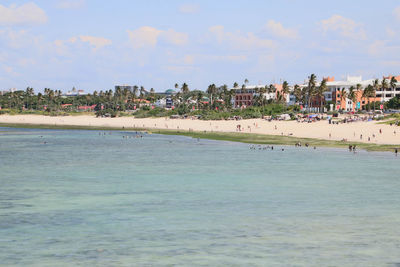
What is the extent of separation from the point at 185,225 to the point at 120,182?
18211 mm

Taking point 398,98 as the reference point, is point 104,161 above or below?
below

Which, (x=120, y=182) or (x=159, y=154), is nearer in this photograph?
(x=120, y=182)

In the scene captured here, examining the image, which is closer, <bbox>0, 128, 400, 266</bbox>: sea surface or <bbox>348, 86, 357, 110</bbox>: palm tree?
<bbox>0, 128, 400, 266</bbox>: sea surface

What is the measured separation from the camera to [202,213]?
33.9m

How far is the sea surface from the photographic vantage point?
24.9 metres

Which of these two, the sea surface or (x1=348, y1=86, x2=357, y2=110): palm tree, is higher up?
(x1=348, y1=86, x2=357, y2=110): palm tree

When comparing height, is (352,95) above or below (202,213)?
above

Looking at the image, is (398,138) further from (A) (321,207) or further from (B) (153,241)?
(B) (153,241)

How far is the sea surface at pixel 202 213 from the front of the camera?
81.7 ft

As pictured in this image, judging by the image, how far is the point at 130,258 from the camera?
2438 cm

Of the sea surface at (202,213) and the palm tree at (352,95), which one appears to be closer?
the sea surface at (202,213)

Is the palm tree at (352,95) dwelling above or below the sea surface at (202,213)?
above

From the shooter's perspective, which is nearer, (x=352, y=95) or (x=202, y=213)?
(x=202, y=213)

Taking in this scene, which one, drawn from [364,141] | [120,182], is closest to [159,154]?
[120,182]
